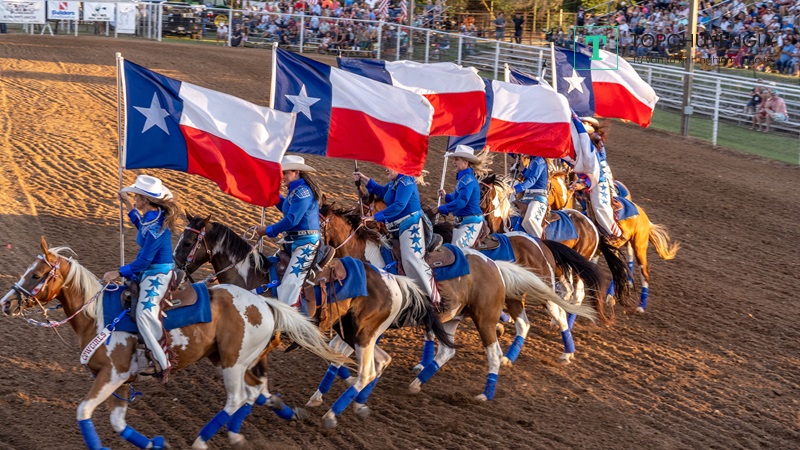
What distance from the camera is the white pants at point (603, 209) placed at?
1279cm

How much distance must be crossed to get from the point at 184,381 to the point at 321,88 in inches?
154

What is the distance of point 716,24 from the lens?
1251 inches

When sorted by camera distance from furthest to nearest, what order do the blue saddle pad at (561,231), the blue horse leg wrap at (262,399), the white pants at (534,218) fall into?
the blue saddle pad at (561,231) → the white pants at (534,218) → the blue horse leg wrap at (262,399)

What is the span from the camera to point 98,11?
33.9 metres

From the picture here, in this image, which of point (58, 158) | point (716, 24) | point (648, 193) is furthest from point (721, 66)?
point (58, 158)

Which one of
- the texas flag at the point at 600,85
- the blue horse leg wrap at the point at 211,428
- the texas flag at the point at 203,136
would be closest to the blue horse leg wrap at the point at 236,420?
the blue horse leg wrap at the point at 211,428

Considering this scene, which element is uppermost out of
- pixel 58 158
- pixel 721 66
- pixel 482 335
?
pixel 721 66

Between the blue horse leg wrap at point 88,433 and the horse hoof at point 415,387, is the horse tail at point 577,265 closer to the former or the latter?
the horse hoof at point 415,387

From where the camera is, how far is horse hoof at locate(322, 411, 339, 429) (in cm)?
881

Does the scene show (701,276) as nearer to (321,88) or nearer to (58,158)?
(321,88)

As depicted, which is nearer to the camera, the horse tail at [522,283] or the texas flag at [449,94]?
the horse tail at [522,283]

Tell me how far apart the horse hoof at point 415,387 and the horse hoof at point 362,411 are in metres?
0.86

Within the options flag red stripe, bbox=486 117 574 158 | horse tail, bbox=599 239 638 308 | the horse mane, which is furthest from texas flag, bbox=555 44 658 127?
the horse mane

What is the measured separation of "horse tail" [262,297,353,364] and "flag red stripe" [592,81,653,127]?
8.86m
